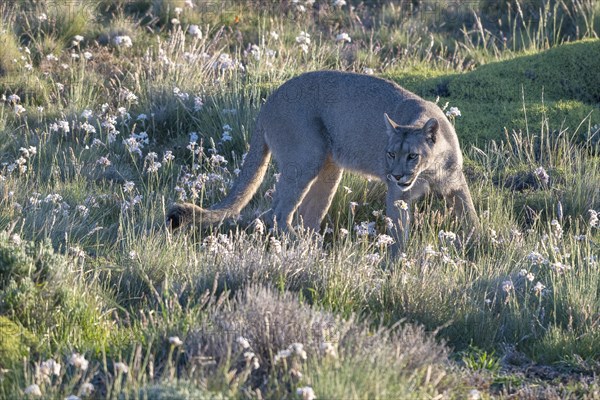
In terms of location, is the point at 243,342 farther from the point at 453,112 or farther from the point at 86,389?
the point at 453,112

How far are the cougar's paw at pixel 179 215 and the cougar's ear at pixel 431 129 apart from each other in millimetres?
1690

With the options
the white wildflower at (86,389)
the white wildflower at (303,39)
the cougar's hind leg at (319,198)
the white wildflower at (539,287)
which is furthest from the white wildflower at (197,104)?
the white wildflower at (86,389)

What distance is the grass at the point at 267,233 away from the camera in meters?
4.25

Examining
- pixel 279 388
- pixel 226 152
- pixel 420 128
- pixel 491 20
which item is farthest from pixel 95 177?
pixel 491 20

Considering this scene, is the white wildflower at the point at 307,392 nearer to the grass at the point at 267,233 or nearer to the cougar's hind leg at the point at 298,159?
the grass at the point at 267,233

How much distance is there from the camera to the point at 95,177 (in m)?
7.93

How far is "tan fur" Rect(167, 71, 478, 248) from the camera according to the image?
6.81 meters

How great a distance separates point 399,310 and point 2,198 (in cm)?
314

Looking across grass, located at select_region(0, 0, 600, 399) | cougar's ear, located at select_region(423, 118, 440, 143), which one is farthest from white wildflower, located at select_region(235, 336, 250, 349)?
cougar's ear, located at select_region(423, 118, 440, 143)

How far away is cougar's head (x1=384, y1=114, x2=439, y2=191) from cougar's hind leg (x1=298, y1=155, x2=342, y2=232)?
3.28 feet

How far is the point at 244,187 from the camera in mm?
7121

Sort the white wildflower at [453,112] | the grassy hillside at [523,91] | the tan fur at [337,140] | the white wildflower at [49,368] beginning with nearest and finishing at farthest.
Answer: the white wildflower at [49,368] → the tan fur at [337,140] → the white wildflower at [453,112] → the grassy hillside at [523,91]

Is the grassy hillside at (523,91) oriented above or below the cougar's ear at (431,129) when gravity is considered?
above

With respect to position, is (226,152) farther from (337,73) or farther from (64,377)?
(64,377)
